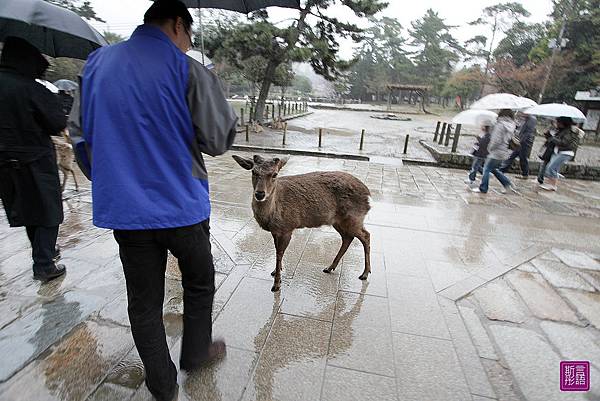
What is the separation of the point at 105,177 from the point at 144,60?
0.55 metres

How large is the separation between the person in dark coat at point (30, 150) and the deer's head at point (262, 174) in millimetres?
1620

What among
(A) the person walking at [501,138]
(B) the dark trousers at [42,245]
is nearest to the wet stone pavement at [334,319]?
(B) the dark trousers at [42,245]

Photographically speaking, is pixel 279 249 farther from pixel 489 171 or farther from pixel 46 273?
pixel 489 171

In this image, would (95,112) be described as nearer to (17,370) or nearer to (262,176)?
(262,176)

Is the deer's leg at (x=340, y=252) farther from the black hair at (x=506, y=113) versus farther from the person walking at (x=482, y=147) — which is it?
the person walking at (x=482, y=147)

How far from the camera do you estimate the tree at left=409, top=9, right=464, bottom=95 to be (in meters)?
51.5

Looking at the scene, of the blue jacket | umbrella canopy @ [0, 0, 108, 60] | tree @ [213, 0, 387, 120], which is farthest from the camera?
tree @ [213, 0, 387, 120]

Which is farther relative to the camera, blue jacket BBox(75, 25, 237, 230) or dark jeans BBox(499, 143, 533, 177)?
dark jeans BBox(499, 143, 533, 177)

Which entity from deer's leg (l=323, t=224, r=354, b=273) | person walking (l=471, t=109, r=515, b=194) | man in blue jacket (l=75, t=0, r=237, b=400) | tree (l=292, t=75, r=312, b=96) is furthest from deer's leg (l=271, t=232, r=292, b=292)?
tree (l=292, t=75, r=312, b=96)

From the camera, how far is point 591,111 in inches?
786

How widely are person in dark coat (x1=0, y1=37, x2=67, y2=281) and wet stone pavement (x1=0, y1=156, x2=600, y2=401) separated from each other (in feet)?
1.52

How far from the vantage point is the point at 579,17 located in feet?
77.0

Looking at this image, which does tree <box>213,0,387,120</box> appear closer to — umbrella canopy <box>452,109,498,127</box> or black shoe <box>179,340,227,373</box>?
umbrella canopy <box>452,109,498,127</box>

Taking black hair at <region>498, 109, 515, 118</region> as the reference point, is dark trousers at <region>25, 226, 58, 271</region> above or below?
below
